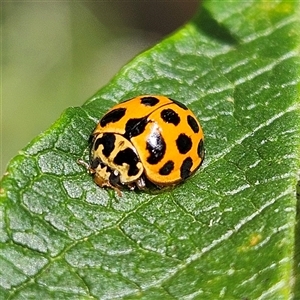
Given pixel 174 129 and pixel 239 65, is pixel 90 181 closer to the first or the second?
pixel 174 129

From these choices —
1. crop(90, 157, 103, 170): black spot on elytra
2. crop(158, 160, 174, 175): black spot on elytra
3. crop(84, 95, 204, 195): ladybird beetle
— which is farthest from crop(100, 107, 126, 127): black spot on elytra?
crop(158, 160, 174, 175): black spot on elytra

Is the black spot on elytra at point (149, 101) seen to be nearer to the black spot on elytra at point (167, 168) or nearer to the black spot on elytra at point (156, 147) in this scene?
the black spot on elytra at point (156, 147)

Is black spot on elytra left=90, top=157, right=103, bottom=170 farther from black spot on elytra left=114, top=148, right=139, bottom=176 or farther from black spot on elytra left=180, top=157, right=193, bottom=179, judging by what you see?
black spot on elytra left=180, top=157, right=193, bottom=179

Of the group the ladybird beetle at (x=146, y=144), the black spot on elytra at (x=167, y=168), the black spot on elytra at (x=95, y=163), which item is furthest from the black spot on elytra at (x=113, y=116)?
the black spot on elytra at (x=167, y=168)

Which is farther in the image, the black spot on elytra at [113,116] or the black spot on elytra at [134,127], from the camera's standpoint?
the black spot on elytra at [134,127]

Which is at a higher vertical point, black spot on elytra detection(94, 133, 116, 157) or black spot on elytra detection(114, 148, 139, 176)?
black spot on elytra detection(94, 133, 116, 157)

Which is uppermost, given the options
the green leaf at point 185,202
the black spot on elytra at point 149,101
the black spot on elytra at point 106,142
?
the black spot on elytra at point 149,101

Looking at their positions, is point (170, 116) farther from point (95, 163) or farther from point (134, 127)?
point (95, 163)

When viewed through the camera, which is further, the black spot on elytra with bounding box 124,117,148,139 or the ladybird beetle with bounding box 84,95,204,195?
the black spot on elytra with bounding box 124,117,148,139
